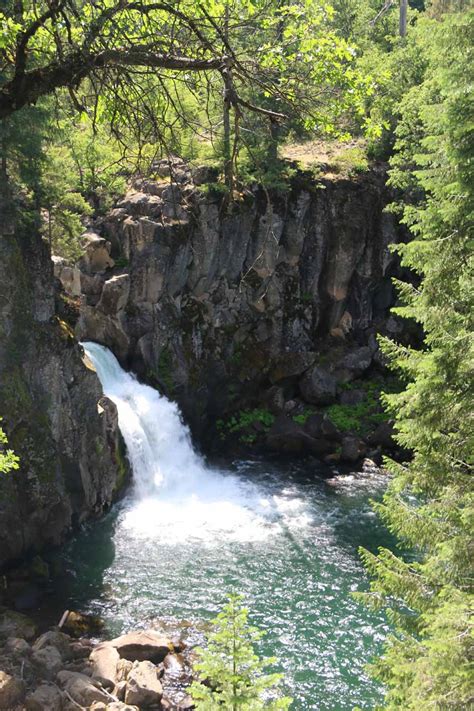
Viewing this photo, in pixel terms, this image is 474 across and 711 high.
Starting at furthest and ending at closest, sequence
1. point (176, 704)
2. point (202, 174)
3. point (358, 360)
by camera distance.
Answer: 1. point (358, 360)
2. point (202, 174)
3. point (176, 704)

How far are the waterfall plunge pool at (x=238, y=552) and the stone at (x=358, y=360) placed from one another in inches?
220

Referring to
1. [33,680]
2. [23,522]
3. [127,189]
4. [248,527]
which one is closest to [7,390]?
[23,522]

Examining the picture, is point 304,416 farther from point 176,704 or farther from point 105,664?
point 176,704

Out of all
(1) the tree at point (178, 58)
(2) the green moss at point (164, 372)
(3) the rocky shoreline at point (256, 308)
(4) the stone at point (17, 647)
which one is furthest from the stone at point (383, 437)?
(1) the tree at point (178, 58)

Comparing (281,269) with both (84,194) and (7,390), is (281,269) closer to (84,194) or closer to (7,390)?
(84,194)

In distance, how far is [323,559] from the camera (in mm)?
16344

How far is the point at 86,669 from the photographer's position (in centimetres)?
1166

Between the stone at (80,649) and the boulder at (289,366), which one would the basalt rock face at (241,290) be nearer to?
the boulder at (289,366)

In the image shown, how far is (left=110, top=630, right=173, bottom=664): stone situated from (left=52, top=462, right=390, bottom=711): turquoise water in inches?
37.0

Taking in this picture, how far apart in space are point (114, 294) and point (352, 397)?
10964mm

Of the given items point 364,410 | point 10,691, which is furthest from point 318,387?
point 10,691

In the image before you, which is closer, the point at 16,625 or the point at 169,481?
the point at 16,625

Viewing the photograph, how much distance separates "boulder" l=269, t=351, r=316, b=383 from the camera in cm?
2605

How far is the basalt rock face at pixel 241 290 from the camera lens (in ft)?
72.8
